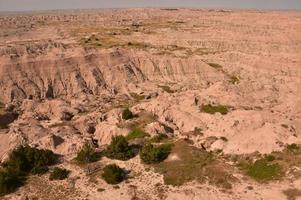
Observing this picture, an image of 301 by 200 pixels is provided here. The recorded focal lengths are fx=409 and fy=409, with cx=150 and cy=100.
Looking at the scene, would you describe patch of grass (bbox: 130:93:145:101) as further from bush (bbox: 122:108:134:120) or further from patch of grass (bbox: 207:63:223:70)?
patch of grass (bbox: 207:63:223:70)

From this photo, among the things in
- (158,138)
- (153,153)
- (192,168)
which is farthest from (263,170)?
(158,138)

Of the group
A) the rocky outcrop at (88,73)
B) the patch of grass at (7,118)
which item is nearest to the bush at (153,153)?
the patch of grass at (7,118)

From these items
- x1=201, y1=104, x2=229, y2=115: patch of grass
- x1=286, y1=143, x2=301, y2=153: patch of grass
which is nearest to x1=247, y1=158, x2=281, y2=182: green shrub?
x1=286, y1=143, x2=301, y2=153: patch of grass

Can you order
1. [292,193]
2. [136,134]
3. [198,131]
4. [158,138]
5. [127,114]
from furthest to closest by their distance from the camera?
[127,114] < [198,131] < [136,134] < [158,138] < [292,193]

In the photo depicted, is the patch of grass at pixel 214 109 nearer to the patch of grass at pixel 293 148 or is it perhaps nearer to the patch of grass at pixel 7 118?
the patch of grass at pixel 293 148

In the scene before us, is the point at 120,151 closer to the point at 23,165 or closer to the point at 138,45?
the point at 23,165
